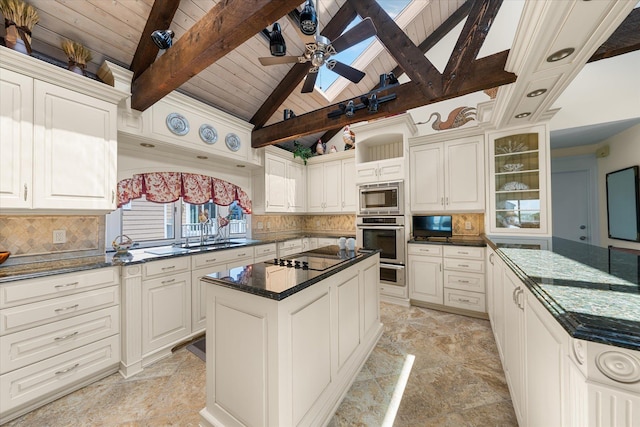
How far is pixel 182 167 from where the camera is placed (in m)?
3.14

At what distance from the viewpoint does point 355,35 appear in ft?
6.01

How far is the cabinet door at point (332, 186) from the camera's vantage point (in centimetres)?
448

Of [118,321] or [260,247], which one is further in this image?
[260,247]

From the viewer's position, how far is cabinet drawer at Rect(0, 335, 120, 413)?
155cm

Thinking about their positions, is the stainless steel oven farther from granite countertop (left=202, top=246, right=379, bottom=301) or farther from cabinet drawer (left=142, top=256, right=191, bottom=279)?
cabinet drawer (left=142, top=256, right=191, bottom=279)

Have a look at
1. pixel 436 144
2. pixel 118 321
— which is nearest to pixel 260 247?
pixel 118 321

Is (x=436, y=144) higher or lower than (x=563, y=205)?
higher

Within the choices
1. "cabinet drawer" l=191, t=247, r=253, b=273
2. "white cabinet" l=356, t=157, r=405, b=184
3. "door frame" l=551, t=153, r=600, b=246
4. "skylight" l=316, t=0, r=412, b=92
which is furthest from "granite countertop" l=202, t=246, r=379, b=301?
"door frame" l=551, t=153, r=600, b=246

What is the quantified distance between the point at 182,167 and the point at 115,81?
3.67 ft

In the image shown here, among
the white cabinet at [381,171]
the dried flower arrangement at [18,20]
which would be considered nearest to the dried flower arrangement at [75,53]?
the dried flower arrangement at [18,20]

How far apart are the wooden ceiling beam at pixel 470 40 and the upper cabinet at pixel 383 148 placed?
127 cm

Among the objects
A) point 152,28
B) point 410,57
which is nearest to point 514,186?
point 410,57

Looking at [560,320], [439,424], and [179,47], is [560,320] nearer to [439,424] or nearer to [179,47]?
[439,424]

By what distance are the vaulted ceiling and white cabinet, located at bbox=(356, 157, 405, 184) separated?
3.32 ft
